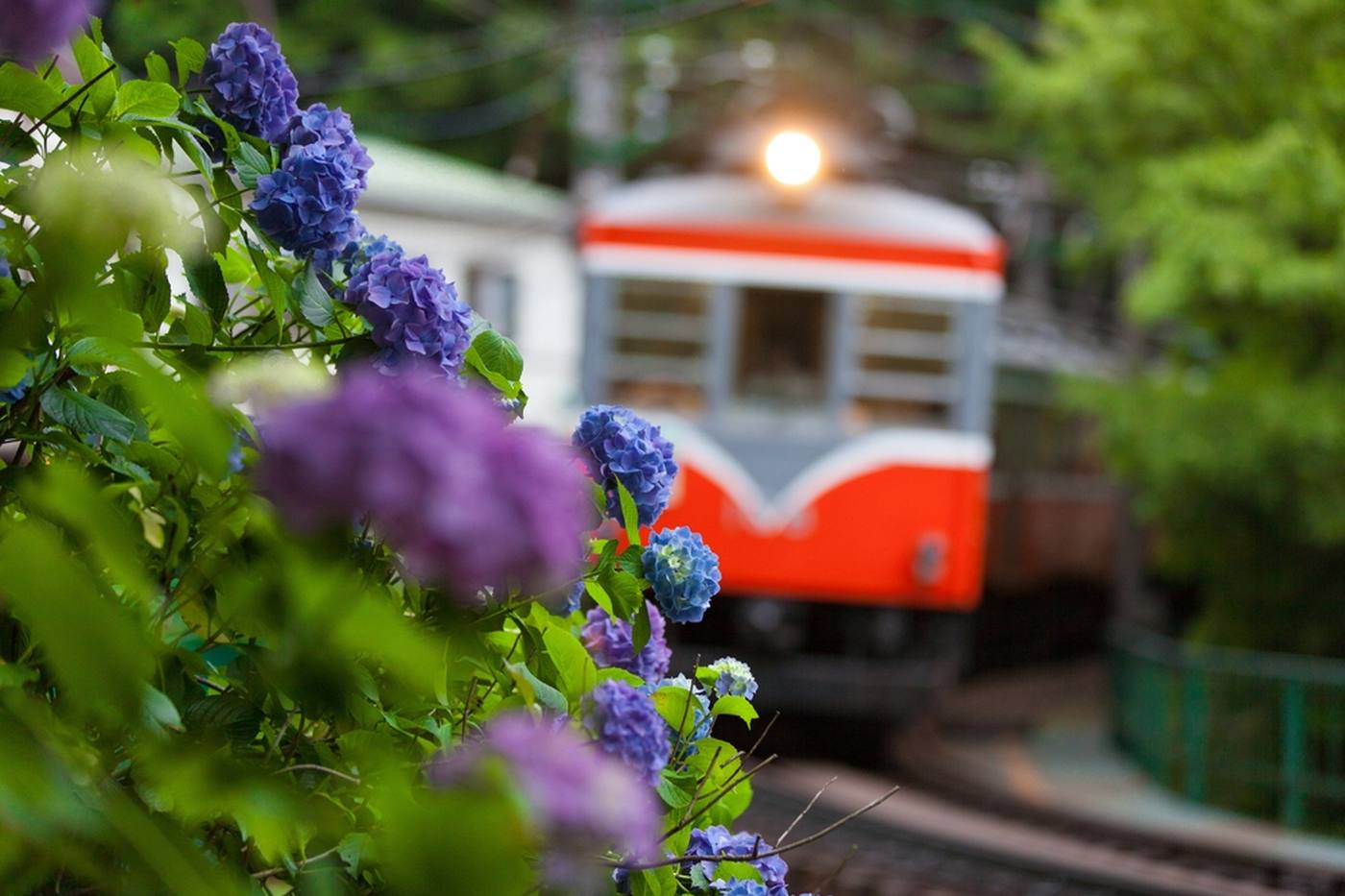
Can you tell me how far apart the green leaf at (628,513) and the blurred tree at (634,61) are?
1497cm

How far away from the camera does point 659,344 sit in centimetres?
935

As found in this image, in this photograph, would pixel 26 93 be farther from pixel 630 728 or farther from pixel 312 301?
pixel 630 728

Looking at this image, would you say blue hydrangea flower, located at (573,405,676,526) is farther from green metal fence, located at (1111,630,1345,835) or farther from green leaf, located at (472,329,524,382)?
green metal fence, located at (1111,630,1345,835)

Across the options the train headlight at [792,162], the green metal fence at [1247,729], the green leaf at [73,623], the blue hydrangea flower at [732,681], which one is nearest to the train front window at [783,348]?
the train headlight at [792,162]

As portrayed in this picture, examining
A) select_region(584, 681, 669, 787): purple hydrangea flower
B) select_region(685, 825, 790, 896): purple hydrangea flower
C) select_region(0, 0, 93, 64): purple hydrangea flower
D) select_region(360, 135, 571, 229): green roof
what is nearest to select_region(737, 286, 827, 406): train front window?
select_region(360, 135, 571, 229): green roof

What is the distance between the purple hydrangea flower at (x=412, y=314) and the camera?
61.0 inches

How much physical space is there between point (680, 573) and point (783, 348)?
25.3 feet

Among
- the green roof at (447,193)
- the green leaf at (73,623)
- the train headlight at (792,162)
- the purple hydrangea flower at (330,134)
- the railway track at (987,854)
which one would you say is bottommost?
the railway track at (987,854)

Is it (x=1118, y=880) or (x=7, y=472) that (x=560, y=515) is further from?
(x=1118, y=880)

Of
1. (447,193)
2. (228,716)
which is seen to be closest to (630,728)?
(228,716)

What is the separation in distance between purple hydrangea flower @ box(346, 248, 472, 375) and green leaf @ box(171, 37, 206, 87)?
292mm

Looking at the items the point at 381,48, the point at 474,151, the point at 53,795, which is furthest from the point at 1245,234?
the point at 474,151

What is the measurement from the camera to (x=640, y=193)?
372 inches

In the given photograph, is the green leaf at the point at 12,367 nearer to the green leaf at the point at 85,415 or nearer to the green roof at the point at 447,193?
the green leaf at the point at 85,415
